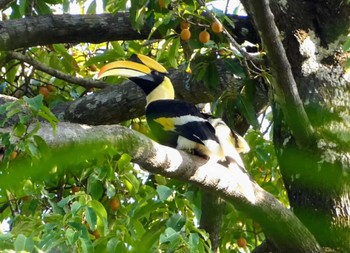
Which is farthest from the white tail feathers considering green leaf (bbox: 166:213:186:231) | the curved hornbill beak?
green leaf (bbox: 166:213:186:231)

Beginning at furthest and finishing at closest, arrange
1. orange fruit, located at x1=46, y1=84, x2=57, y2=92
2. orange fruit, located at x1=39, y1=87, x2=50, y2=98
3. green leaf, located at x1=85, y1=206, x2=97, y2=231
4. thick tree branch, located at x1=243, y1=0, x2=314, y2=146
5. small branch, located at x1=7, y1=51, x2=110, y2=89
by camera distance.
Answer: orange fruit, located at x1=46, y1=84, x2=57, y2=92 → orange fruit, located at x1=39, y1=87, x2=50, y2=98 → small branch, located at x1=7, y1=51, x2=110, y2=89 → thick tree branch, located at x1=243, y1=0, x2=314, y2=146 → green leaf, located at x1=85, y1=206, x2=97, y2=231

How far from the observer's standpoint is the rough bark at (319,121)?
10.1 feet

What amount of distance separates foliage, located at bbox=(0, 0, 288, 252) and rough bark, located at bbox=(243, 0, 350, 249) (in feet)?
0.85

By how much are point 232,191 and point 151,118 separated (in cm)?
92

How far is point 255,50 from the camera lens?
152 inches

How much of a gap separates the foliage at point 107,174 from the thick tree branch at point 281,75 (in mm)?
425

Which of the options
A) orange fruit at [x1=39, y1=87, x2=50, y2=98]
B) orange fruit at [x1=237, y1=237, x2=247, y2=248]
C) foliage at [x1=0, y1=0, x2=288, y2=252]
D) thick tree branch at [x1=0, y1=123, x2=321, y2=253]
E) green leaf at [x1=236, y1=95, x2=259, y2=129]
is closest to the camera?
thick tree branch at [x1=0, y1=123, x2=321, y2=253]

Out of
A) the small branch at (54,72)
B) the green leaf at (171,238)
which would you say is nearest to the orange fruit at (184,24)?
the small branch at (54,72)

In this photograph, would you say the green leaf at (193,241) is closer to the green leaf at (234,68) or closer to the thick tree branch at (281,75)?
the thick tree branch at (281,75)

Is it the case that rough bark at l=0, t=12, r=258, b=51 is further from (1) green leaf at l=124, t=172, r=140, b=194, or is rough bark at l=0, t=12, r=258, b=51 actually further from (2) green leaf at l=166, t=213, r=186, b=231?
(2) green leaf at l=166, t=213, r=186, b=231

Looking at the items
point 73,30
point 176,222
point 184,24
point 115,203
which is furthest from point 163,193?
point 73,30

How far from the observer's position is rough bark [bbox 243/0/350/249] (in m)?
3.07

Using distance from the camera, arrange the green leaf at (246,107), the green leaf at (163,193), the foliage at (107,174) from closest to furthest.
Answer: the foliage at (107,174)
the green leaf at (163,193)
the green leaf at (246,107)

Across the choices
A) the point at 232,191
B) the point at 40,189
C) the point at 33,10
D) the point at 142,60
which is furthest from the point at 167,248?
the point at 33,10
